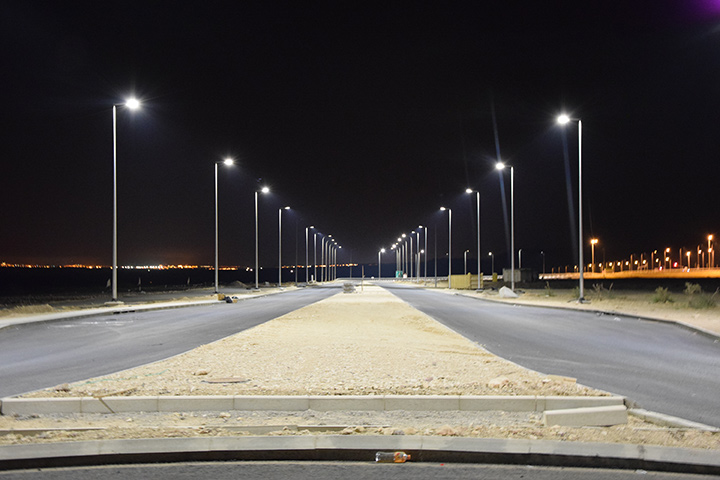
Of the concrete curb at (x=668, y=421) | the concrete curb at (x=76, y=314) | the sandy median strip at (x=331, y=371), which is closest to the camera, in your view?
the concrete curb at (x=668, y=421)

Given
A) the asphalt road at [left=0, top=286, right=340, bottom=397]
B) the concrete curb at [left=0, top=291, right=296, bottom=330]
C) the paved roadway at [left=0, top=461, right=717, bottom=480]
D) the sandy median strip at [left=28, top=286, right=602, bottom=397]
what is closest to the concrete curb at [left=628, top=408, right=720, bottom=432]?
the sandy median strip at [left=28, top=286, right=602, bottom=397]

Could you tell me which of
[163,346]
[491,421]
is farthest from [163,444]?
[163,346]

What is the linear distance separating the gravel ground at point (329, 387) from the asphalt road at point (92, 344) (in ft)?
3.77

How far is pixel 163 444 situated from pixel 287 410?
6.58 ft

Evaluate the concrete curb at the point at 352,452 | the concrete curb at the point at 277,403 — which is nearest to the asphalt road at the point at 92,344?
the concrete curb at the point at 277,403

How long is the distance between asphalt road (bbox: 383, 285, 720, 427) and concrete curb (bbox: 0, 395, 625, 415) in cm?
177

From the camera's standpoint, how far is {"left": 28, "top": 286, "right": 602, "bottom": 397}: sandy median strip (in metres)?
8.85

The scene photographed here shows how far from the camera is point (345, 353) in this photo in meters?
13.1

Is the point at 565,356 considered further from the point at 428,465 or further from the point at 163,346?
the point at 163,346

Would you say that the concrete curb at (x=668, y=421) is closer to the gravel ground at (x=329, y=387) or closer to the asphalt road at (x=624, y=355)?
the gravel ground at (x=329, y=387)

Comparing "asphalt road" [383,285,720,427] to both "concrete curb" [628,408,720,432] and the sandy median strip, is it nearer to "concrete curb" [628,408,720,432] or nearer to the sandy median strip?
"concrete curb" [628,408,720,432]

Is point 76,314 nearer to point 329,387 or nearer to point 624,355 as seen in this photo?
point 329,387

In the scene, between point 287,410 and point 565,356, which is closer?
point 287,410

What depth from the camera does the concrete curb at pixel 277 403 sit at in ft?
26.0
